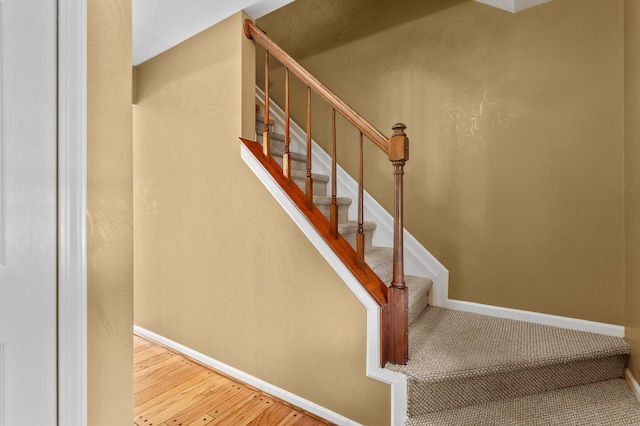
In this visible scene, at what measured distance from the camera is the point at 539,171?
1879 millimetres

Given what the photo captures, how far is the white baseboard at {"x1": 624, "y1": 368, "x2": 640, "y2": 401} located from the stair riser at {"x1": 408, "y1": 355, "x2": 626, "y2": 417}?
20 millimetres

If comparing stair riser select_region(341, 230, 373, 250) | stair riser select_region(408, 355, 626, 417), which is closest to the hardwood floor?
stair riser select_region(408, 355, 626, 417)

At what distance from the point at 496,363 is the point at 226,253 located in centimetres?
153

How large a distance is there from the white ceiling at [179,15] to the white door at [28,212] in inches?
46.7

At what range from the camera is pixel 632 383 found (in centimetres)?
148

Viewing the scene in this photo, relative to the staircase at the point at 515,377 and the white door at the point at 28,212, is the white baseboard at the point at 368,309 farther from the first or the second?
the white door at the point at 28,212

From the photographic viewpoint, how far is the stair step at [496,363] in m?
1.34

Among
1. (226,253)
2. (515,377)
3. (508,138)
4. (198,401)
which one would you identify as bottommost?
(198,401)

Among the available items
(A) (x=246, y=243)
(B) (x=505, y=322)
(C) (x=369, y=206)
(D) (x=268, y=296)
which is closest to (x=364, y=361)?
(D) (x=268, y=296)

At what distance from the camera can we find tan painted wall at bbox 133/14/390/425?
1502 millimetres

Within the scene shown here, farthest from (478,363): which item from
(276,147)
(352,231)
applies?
(276,147)

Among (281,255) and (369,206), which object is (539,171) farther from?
(281,255)

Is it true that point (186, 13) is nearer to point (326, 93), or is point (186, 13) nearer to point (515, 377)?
point (326, 93)

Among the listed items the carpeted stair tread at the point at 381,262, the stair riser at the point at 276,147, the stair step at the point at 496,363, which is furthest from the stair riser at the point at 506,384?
the stair riser at the point at 276,147
